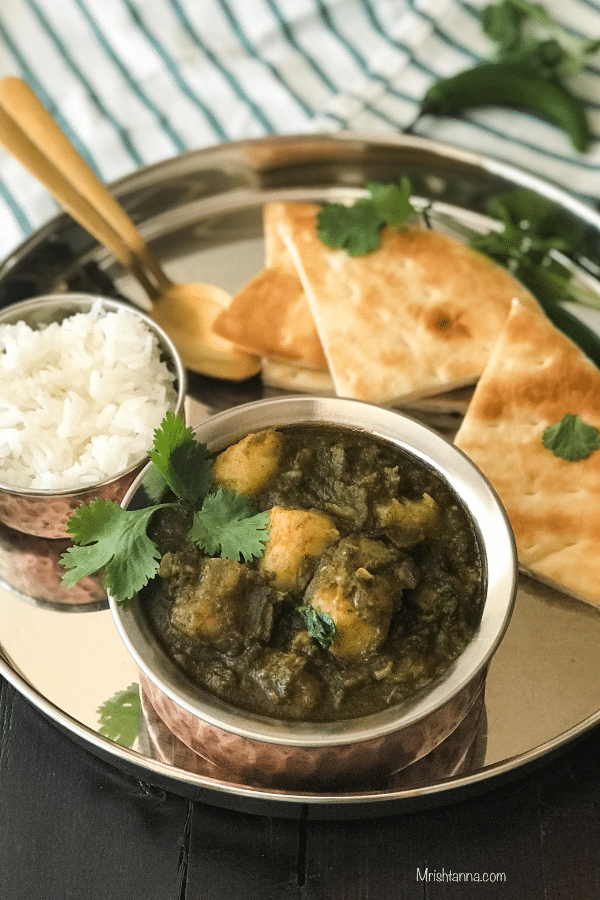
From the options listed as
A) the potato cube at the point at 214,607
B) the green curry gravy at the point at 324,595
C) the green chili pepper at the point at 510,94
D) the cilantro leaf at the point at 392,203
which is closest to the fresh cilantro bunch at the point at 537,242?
the cilantro leaf at the point at 392,203

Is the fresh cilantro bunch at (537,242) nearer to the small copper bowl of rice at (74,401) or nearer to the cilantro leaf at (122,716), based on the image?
the small copper bowl of rice at (74,401)

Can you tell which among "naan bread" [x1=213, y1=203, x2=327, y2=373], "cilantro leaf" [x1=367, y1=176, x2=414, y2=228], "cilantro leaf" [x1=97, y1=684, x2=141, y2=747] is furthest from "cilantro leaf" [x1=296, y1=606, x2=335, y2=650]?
"cilantro leaf" [x1=367, y1=176, x2=414, y2=228]

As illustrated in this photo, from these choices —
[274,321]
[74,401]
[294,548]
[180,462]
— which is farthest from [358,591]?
[274,321]

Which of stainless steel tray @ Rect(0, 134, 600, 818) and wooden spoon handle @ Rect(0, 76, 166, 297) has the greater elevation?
wooden spoon handle @ Rect(0, 76, 166, 297)

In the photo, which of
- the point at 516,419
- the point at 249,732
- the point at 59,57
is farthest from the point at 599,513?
the point at 59,57

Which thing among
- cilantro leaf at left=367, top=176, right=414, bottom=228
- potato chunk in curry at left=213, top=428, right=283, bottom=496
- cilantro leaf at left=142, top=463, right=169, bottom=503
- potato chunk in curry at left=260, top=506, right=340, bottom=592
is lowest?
cilantro leaf at left=367, top=176, right=414, bottom=228

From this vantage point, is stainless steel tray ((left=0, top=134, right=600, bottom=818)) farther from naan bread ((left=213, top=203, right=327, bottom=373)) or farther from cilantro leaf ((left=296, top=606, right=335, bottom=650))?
cilantro leaf ((left=296, top=606, right=335, bottom=650))
